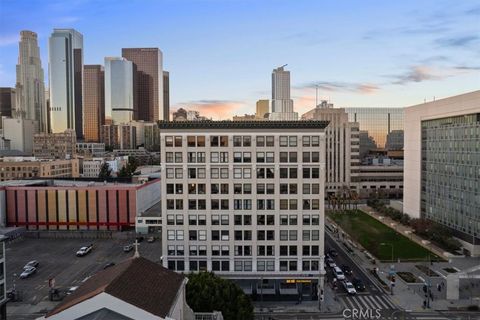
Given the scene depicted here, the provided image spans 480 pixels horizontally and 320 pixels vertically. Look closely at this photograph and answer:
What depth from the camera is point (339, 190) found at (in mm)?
160500

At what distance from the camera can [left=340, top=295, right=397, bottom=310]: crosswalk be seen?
5806cm

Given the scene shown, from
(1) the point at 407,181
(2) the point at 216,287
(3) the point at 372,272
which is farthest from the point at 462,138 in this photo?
(2) the point at 216,287

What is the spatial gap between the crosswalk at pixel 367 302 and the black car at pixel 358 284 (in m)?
3.08

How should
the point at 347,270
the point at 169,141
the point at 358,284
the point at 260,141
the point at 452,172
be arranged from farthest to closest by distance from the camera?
the point at 452,172, the point at 347,270, the point at 358,284, the point at 169,141, the point at 260,141

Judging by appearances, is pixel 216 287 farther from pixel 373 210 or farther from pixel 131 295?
pixel 373 210

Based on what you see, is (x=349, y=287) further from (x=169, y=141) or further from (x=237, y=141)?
(x=169, y=141)

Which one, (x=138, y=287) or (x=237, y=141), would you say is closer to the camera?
(x=138, y=287)

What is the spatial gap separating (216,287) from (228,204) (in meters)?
20.1

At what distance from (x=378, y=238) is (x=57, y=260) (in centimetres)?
6594

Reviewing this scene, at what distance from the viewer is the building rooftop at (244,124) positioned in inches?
2421

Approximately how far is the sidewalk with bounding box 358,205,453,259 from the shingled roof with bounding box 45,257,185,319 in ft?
209

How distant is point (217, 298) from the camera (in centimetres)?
4306

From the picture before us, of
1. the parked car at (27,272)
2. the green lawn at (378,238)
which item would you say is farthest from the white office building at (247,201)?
the green lawn at (378,238)

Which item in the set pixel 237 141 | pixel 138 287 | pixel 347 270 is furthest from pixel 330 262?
pixel 138 287
